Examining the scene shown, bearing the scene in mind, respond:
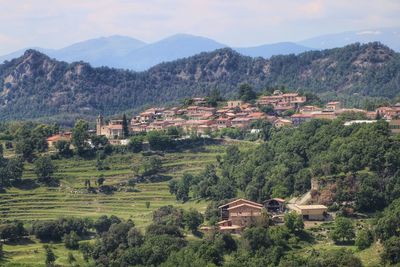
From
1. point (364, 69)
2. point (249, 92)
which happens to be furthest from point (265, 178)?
point (364, 69)

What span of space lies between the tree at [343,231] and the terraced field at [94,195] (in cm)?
1436

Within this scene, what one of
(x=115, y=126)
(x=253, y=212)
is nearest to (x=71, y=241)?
(x=253, y=212)

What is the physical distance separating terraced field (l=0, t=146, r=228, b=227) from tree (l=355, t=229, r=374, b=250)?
16.0m

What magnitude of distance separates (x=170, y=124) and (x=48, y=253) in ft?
129

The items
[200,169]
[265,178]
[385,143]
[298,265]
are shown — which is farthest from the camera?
[200,169]

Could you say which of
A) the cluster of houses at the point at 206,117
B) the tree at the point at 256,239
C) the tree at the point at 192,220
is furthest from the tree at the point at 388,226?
the cluster of houses at the point at 206,117

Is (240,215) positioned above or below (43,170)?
below

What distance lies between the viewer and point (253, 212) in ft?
152

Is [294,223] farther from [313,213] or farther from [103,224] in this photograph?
[103,224]

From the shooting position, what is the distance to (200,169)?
64.3 metres

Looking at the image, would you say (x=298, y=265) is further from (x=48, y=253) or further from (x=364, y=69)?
(x=364, y=69)

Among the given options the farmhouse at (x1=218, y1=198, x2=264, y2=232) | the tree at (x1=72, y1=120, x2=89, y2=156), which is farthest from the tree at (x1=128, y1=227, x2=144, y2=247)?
the tree at (x1=72, y1=120, x2=89, y2=156)

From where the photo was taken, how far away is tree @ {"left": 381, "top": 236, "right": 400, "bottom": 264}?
36.5 metres

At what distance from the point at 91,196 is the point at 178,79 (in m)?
100
